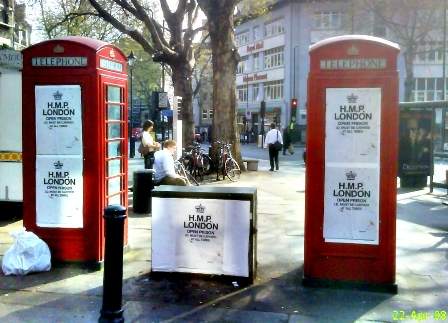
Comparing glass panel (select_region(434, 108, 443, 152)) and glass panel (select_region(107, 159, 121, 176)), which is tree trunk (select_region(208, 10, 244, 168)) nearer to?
glass panel (select_region(434, 108, 443, 152))

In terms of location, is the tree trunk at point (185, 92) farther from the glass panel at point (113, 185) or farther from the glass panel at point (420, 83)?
the glass panel at point (420, 83)

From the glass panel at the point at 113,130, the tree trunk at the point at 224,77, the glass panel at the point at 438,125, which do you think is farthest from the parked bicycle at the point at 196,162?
the glass panel at the point at 113,130

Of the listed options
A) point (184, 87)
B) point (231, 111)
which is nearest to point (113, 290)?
point (231, 111)

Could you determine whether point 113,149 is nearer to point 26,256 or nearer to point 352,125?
point 26,256

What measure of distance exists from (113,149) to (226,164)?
35.0 ft

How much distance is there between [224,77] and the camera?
60.0ft

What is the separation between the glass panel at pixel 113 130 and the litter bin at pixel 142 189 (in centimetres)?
340

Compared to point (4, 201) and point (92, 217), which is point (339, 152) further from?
point (4, 201)

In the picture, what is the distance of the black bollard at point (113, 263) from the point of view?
422cm

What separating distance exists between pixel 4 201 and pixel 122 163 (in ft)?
11.1

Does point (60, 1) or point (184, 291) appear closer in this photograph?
point (184, 291)

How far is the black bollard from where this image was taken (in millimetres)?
4223

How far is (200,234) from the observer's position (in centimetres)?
600
